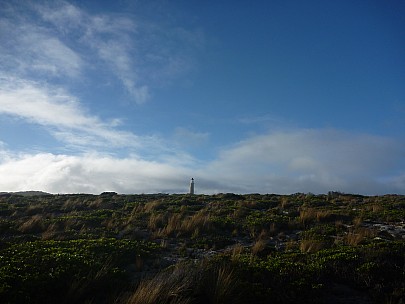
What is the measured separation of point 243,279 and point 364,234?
7.15 meters

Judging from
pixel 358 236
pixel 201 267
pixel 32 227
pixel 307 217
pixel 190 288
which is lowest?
pixel 190 288

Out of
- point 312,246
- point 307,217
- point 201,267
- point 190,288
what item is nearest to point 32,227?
point 201,267

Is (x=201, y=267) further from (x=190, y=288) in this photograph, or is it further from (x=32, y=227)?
(x=32, y=227)

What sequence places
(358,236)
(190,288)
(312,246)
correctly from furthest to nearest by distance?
(358,236) → (312,246) → (190,288)

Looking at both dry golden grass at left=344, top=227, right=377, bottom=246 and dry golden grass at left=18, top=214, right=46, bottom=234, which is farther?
dry golden grass at left=18, top=214, right=46, bottom=234

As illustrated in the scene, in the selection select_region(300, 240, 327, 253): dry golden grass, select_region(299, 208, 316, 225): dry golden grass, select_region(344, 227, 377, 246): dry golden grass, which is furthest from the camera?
select_region(299, 208, 316, 225): dry golden grass

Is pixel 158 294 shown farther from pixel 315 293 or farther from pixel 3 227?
pixel 3 227

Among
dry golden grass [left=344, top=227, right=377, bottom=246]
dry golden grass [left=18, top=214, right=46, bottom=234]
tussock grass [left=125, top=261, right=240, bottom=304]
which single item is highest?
dry golden grass [left=344, top=227, right=377, bottom=246]

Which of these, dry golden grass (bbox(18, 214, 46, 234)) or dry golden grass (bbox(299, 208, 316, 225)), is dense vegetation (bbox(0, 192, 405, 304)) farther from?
dry golden grass (bbox(299, 208, 316, 225))

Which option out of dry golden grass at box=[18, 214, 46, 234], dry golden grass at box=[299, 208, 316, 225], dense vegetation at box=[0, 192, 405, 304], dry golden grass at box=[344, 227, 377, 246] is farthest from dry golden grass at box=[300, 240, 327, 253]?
dry golden grass at box=[18, 214, 46, 234]

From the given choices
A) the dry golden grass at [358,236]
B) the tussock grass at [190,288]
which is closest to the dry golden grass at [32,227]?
the tussock grass at [190,288]

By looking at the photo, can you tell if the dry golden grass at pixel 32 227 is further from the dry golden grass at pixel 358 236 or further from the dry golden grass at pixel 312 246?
the dry golden grass at pixel 358 236

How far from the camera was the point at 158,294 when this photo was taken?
6152 millimetres

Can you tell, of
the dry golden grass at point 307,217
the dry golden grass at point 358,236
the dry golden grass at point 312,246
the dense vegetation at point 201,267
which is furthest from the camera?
the dry golden grass at point 307,217
